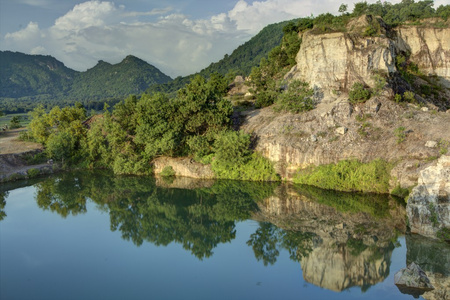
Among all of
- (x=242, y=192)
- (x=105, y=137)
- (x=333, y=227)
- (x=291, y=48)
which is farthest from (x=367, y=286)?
(x=291, y=48)

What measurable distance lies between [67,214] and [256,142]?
1657 centimetres

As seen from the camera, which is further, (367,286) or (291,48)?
(291,48)

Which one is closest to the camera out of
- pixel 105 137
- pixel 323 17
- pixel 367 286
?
pixel 367 286

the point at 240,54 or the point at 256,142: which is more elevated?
the point at 240,54

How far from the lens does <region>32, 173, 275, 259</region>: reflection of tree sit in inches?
837

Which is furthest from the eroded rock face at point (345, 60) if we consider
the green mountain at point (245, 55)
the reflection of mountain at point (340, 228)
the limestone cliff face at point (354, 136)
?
the green mountain at point (245, 55)

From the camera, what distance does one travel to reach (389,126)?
28562mm

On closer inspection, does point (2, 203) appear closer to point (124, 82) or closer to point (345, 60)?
point (345, 60)

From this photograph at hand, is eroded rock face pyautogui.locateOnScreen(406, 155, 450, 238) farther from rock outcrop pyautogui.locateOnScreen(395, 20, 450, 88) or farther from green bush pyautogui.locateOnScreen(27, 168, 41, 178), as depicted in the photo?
green bush pyautogui.locateOnScreen(27, 168, 41, 178)

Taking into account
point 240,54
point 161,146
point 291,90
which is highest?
point 240,54

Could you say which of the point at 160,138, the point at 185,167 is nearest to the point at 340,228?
the point at 185,167

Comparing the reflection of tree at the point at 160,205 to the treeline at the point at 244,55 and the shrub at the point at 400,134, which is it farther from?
the treeline at the point at 244,55

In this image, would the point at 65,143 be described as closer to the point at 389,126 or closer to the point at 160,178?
the point at 160,178

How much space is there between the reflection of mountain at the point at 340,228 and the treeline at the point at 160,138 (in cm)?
506
